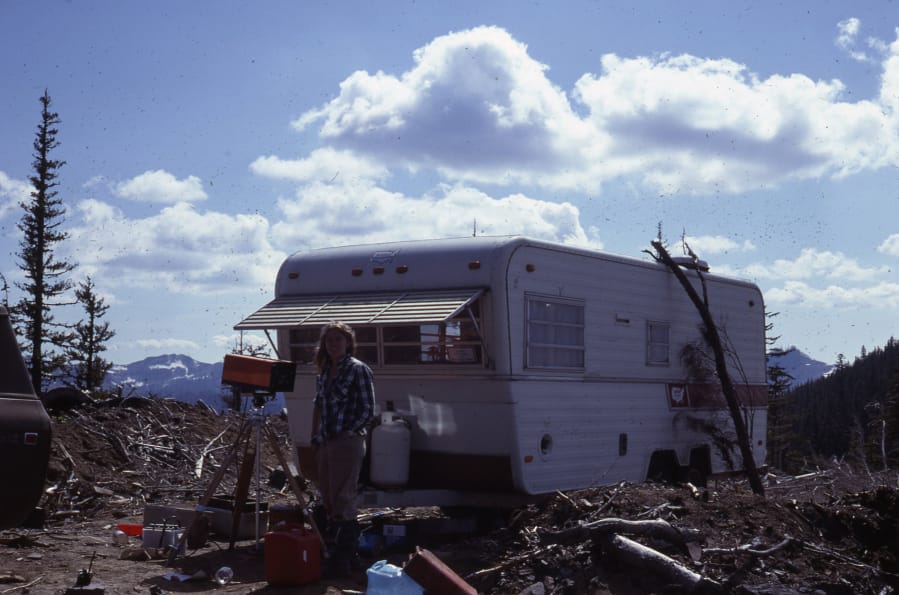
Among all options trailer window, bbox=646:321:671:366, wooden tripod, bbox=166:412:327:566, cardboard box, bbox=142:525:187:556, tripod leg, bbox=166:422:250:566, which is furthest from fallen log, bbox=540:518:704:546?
trailer window, bbox=646:321:671:366

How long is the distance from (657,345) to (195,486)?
6771mm

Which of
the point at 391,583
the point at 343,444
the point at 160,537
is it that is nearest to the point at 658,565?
the point at 391,583

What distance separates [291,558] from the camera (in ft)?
26.7

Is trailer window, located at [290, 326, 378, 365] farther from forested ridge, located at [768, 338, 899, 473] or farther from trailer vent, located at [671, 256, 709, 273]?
forested ridge, located at [768, 338, 899, 473]

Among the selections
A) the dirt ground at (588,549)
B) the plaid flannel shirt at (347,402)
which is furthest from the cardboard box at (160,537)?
the plaid flannel shirt at (347,402)

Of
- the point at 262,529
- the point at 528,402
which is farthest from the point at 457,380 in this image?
the point at 262,529

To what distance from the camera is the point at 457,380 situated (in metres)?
9.95

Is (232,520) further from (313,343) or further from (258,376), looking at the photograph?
(313,343)

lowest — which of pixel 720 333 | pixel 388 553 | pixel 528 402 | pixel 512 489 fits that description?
pixel 388 553

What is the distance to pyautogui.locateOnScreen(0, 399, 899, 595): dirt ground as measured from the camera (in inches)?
301

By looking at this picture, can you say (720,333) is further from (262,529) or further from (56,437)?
(56,437)

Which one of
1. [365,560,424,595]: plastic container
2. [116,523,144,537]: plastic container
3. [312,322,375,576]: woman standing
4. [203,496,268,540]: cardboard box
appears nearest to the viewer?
[365,560,424,595]: plastic container

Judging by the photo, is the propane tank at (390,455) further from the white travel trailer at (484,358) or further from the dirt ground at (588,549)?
the dirt ground at (588,549)

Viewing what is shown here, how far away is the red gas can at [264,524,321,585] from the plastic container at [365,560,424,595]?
102cm
